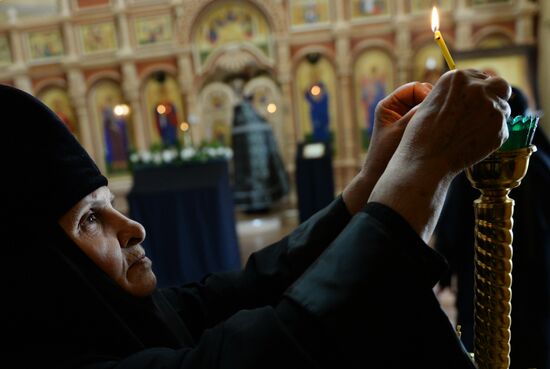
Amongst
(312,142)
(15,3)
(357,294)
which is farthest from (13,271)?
(15,3)

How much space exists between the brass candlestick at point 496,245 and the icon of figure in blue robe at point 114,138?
931 centimetres

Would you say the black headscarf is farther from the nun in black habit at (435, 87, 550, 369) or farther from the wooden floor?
the wooden floor

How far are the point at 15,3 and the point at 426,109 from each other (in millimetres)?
10689

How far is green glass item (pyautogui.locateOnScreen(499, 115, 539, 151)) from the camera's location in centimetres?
59

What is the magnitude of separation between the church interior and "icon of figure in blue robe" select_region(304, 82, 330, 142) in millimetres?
21

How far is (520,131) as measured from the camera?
0.59 m

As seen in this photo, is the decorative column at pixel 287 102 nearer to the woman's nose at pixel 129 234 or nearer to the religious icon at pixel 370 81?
the religious icon at pixel 370 81

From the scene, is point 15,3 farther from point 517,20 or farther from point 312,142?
point 517,20

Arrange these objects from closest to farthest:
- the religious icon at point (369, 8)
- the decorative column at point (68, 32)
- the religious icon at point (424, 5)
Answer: the religious icon at point (424, 5) → the religious icon at point (369, 8) → the decorative column at point (68, 32)

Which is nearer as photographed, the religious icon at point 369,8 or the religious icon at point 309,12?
the religious icon at point 369,8

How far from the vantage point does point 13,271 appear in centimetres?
66

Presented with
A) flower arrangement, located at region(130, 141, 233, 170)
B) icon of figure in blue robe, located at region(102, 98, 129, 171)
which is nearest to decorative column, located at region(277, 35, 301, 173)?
icon of figure in blue robe, located at region(102, 98, 129, 171)

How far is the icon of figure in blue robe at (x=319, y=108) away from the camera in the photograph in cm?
859

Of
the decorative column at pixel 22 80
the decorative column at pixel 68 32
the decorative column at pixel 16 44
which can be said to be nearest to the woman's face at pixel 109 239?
the decorative column at pixel 68 32
